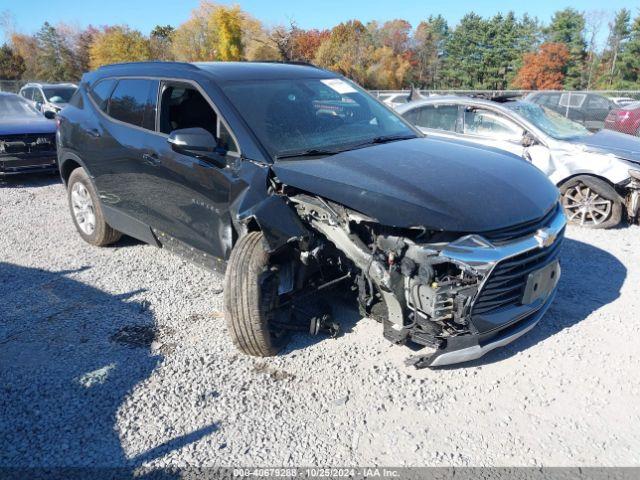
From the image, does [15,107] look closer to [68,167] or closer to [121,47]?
[68,167]

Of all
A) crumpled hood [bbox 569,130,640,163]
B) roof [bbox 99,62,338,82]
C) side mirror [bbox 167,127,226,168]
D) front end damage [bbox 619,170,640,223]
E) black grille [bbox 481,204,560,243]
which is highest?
roof [bbox 99,62,338,82]

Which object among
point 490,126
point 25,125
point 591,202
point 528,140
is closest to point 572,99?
point 490,126

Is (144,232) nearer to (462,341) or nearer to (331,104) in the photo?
(331,104)

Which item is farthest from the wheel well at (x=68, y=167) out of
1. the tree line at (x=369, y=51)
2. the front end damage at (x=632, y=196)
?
the tree line at (x=369, y=51)

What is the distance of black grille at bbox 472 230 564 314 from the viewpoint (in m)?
2.95

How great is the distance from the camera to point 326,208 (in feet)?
10.6

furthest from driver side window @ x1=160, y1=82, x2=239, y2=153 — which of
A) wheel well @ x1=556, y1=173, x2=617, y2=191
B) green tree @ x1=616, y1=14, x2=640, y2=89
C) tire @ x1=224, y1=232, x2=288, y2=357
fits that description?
green tree @ x1=616, y1=14, x2=640, y2=89

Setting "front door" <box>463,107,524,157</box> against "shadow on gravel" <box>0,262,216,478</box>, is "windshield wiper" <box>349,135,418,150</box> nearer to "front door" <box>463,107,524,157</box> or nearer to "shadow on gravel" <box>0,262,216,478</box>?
"shadow on gravel" <box>0,262,216,478</box>

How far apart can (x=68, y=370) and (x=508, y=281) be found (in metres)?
2.95

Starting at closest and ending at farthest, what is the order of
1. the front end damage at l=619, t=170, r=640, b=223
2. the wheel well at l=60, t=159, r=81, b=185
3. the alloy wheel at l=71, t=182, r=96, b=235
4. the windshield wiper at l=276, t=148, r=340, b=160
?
the windshield wiper at l=276, t=148, r=340, b=160 < the alloy wheel at l=71, t=182, r=96, b=235 < the wheel well at l=60, t=159, r=81, b=185 < the front end damage at l=619, t=170, r=640, b=223

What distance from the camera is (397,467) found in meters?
2.65

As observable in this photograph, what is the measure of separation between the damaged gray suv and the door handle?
0.05 ft

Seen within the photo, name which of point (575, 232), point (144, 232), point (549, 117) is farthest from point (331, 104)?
point (549, 117)

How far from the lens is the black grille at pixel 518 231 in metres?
3.01
